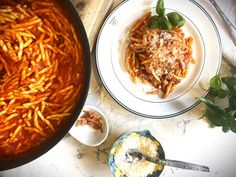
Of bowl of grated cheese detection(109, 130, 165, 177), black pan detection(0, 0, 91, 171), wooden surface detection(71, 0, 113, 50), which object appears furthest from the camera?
bowl of grated cheese detection(109, 130, 165, 177)

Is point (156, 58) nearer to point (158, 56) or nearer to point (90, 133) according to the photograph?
point (158, 56)

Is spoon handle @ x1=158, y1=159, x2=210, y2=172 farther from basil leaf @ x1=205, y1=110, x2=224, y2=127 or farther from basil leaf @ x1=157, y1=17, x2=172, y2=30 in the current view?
basil leaf @ x1=157, y1=17, x2=172, y2=30

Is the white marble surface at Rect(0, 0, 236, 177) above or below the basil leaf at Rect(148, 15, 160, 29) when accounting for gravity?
below

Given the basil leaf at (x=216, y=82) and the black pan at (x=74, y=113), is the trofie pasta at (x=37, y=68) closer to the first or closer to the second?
the black pan at (x=74, y=113)

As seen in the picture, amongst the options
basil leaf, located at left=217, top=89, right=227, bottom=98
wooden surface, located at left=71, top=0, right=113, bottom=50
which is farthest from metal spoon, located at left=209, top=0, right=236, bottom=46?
wooden surface, located at left=71, top=0, right=113, bottom=50

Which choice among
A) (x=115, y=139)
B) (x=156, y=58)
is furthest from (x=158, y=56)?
(x=115, y=139)
